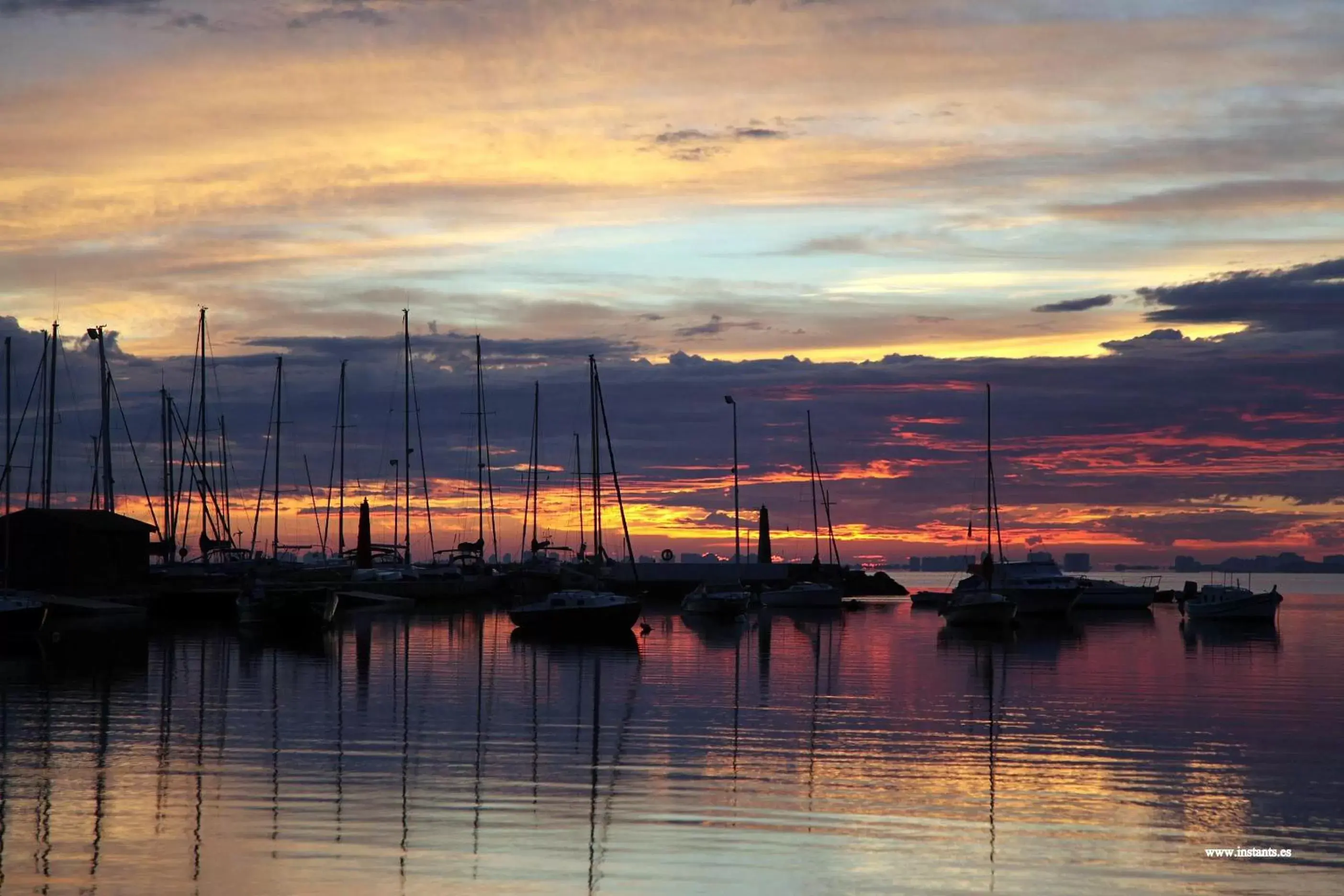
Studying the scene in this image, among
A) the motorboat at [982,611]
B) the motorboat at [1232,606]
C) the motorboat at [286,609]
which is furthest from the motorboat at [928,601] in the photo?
the motorboat at [286,609]

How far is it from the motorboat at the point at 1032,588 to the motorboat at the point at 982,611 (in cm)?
766

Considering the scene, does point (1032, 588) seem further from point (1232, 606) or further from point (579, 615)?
point (579, 615)

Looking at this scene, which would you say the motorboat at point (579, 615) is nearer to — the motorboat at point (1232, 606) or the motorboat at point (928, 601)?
the motorboat at point (1232, 606)

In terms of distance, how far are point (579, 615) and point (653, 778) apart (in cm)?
4095

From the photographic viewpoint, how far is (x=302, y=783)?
23.8 m

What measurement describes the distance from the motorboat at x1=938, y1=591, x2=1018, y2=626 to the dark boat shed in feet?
149

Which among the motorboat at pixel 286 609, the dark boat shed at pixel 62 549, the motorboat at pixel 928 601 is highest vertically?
the dark boat shed at pixel 62 549

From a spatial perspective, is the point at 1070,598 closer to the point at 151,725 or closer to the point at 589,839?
the point at 151,725

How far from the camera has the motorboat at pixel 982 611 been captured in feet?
267

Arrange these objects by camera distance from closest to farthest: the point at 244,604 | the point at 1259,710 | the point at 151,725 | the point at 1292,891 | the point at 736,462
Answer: the point at 1292,891
the point at 151,725
the point at 1259,710
the point at 244,604
the point at 736,462

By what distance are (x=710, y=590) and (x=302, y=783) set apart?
8038cm

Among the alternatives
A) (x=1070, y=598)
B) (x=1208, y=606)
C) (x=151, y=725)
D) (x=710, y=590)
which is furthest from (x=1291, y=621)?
(x=151, y=725)

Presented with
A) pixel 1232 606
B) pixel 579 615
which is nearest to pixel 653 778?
pixel 579 615

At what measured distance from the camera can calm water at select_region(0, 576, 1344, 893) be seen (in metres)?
18.0
